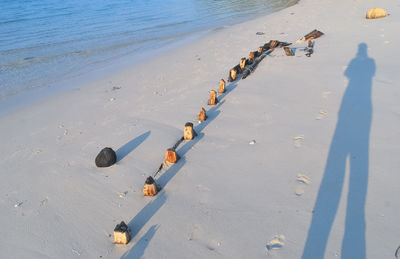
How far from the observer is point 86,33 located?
14203 millimetres

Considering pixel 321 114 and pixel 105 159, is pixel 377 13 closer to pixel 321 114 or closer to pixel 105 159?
pixel 321 114

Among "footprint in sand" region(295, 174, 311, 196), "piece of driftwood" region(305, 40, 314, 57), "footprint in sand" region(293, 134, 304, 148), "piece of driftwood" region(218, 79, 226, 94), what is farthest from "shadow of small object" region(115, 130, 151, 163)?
"piece of driftwood" region(305, 40, 314, 57)

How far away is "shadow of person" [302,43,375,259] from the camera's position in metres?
2.54

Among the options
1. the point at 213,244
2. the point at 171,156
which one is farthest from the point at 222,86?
the point at 213,244

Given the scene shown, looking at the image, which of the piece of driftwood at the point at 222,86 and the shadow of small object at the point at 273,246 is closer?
the shadow of small object at the point at 273,246

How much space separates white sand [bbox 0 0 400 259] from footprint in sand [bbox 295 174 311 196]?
2 cm

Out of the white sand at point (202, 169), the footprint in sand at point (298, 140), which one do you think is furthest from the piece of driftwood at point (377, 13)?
the footprint in sand at point (298, 140)

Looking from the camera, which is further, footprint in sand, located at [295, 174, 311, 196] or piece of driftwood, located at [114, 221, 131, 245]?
footprint in sand, located at [295, 174, 311, 196]

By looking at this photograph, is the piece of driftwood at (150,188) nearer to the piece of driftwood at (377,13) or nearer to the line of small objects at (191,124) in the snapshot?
the line of small objects at (191,124)

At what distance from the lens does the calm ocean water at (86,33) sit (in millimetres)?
9281

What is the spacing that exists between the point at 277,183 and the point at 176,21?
594 inches

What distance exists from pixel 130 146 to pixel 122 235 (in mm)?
1923

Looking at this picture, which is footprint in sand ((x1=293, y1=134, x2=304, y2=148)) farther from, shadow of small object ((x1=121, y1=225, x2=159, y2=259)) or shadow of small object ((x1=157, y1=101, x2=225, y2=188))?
shadow of small object ((x1=121, y1=225, x2=159, y2=259))

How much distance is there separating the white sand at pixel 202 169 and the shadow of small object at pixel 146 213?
1cm
